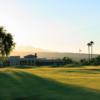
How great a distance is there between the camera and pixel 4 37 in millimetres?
92562

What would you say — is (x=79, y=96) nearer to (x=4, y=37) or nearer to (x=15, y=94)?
(x=15, y=94)

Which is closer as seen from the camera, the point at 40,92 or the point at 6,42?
the point at 40,92

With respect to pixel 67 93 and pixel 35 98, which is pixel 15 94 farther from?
pixel 67 93

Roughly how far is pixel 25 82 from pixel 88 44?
6620 inches

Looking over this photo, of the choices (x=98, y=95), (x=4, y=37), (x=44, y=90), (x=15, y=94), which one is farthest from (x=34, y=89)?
(x=4, y=37)

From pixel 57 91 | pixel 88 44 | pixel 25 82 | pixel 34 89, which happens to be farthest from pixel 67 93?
pixel 88 44

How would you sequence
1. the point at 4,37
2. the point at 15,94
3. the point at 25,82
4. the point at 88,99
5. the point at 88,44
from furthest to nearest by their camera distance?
the point at 88,44, the point at 4,37, the point at 25,82, the point at 15,94, the point at 88,99

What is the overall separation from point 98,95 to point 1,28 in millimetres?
82918

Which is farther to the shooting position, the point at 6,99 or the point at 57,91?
the point at 57,91

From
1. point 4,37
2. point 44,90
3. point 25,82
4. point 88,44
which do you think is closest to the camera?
point 44,90

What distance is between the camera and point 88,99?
33.6ft

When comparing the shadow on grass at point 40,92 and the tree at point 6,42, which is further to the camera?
the tree at point 6,42

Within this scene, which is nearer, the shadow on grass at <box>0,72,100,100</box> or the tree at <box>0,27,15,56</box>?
the shadow on grass at <box>0,72,100,100</box>

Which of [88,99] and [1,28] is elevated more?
[1,28]
